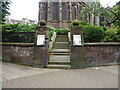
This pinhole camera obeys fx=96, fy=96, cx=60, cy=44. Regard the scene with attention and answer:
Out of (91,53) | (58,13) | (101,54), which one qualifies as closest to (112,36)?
(101,54)

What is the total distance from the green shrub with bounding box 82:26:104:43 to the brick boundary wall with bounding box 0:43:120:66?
1.65 m

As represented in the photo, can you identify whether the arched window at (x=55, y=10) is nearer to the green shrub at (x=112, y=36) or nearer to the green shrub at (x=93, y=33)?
the green shrub at (x=112, y=36)

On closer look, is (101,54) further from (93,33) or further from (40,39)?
(40,39)

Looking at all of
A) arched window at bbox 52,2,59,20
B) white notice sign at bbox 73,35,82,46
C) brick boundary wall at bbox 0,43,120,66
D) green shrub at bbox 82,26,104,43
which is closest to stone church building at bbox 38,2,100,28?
arched window at bbox 52,2,59,20

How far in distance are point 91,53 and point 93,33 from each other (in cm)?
237

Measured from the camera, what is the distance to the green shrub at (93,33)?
26.1ft

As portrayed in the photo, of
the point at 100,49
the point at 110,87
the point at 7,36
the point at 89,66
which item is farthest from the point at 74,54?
the point at 7,36

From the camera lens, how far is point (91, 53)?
629 centimetres

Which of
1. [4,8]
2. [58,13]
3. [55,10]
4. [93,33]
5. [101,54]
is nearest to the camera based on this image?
[101,54]

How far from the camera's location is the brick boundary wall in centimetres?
627

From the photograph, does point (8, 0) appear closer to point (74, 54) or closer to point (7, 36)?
point (7, 36)

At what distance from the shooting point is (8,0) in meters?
11.3

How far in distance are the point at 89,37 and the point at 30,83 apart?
611 cm

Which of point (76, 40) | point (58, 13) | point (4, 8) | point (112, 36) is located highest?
point (58, 13)
